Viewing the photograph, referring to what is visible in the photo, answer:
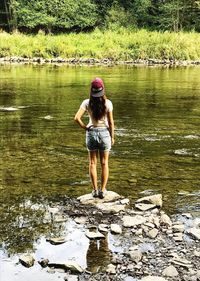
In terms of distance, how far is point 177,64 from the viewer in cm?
4722

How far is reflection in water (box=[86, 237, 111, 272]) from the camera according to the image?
21.3ft

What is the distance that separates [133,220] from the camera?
25.7 feet

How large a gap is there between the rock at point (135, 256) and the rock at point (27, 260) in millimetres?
1271

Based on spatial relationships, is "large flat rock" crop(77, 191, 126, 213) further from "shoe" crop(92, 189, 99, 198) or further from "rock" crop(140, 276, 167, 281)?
"rock" crop(140, 276, 167, 281)

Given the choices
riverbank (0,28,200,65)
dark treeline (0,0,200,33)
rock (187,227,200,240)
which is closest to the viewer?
rock (187,227,200,240)

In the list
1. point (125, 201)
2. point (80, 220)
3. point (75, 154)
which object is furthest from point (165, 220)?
point (75, 154)

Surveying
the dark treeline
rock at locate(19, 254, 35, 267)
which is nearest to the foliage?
the dark treeline

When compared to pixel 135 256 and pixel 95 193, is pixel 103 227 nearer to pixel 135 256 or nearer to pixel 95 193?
pixel 135 256

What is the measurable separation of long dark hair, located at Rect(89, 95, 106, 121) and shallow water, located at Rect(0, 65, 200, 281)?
1.55 meters

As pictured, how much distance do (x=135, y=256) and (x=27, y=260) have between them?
1383mm

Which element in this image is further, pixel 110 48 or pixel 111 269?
pixel 110 48

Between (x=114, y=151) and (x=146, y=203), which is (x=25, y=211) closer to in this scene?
(x=146, y=203)

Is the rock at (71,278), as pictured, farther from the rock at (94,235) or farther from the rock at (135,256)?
the rock at (94,235)

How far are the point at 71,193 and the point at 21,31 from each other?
54.6 m
